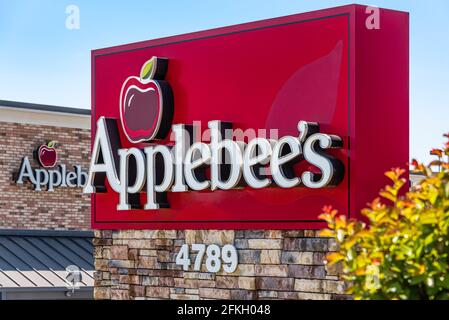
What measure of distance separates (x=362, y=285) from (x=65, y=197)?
80.9 feet

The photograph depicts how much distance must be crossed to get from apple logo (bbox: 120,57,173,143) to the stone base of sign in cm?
172

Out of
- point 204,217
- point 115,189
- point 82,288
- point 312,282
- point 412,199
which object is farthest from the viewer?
point 82,288

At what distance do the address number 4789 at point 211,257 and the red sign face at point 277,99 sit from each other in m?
0.36

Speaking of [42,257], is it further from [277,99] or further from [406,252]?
[406,252]

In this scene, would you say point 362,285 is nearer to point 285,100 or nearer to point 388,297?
point 388,297

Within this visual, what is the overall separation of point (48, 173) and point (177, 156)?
15.4 m

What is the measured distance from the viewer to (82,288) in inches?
1033

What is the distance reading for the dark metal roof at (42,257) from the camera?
82.4 ft

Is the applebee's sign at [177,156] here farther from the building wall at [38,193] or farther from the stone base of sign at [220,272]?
the building wall at [38,193]

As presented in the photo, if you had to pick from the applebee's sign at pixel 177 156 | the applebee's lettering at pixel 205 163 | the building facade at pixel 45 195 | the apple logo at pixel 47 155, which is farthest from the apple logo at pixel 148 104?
the apple logo at pixel 47 155

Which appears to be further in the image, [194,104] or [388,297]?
[194,104]

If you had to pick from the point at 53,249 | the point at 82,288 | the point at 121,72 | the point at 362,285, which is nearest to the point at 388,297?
the point at 362,285

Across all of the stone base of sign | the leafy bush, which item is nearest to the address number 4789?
the stone base of sign

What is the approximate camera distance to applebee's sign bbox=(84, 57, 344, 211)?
13578 mm
